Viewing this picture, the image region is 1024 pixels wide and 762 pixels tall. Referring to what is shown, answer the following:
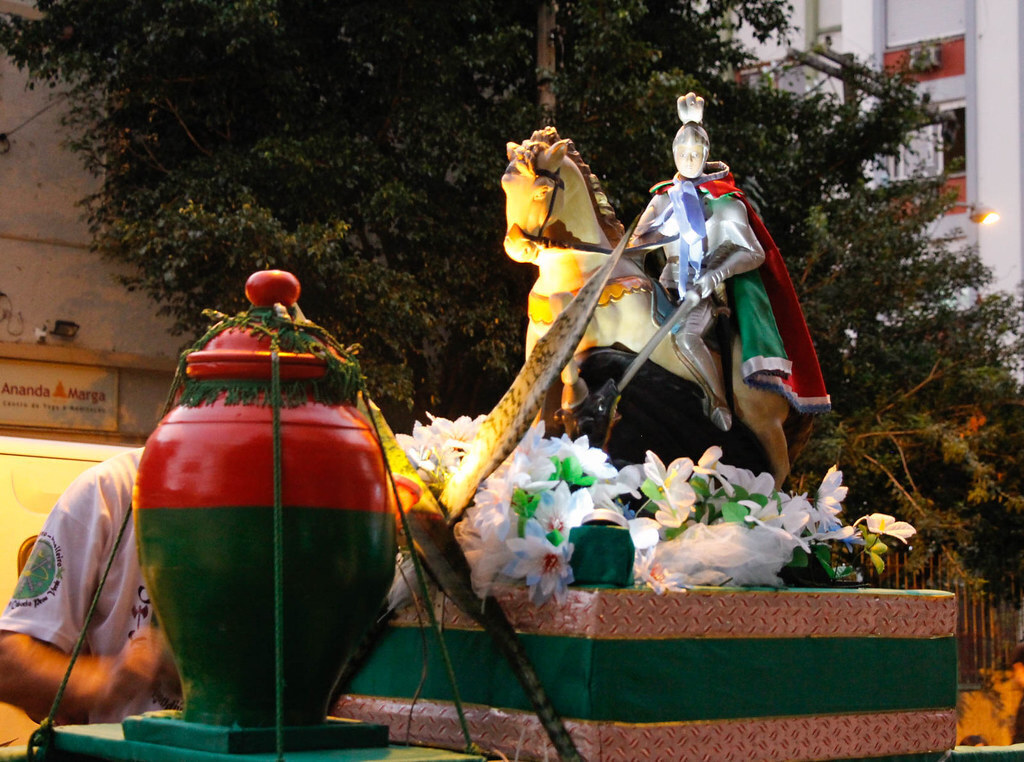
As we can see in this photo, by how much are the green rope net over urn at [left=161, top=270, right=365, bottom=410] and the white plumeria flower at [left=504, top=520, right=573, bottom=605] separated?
1.55ft

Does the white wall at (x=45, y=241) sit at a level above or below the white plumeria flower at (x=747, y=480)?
above

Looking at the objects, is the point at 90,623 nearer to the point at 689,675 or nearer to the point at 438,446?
the point at 438,446

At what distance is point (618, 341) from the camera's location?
11.6 feet

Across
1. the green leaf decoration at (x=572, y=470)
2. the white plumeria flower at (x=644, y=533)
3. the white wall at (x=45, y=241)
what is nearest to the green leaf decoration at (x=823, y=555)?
the white plumeria flower at (x=644, y=533)

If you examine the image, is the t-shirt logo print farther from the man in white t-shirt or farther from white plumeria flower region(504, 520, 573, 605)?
white plumeria flower region(504, 520, 573, 605)

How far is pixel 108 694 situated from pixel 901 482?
1133 cm

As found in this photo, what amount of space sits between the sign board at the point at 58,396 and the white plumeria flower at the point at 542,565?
10547 millimetres

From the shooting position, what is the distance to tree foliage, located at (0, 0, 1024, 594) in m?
10.1

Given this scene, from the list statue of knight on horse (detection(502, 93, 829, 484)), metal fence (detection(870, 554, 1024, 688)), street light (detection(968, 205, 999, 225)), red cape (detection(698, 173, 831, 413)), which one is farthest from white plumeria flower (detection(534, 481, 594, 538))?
street light (detection(968, 205, 999, 225))

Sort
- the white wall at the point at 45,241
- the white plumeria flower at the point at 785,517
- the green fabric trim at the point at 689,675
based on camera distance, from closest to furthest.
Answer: the green fabric trim at the point at 689,675 → the white plumeria flower at the point at 785,517 → the white wall at the point at 45,241

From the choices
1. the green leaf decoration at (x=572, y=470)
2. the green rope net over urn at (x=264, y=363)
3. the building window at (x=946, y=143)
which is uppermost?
the building window at (x=946, y=143)

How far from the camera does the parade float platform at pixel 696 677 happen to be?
227 cm

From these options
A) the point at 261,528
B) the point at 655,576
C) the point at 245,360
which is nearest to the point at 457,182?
the point at 655,576

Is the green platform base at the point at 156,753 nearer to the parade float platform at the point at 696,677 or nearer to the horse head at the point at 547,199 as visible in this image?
the parade float platform at the point at 696,677
